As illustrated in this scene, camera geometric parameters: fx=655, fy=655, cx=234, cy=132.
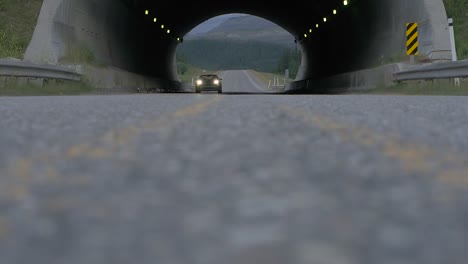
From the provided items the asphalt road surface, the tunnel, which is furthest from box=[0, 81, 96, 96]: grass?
the asphalt road surface

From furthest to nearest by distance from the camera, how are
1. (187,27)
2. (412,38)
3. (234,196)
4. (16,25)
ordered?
(187,27) < (16,25) < (412,38) < (234,196)

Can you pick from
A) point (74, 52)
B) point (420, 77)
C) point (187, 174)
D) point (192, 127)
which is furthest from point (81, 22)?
point (187, 174)

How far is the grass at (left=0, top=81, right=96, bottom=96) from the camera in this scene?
18.6 m

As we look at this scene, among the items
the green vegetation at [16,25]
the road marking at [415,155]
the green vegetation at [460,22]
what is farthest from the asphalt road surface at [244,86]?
the road marking at [415,155]

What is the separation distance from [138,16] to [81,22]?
984cm

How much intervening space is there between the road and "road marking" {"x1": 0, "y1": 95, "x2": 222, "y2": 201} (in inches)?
0.5

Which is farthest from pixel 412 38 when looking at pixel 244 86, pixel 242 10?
pixel 244 86

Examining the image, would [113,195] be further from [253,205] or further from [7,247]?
[7,247]

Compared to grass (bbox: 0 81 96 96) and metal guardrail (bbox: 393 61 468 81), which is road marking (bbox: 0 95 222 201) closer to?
metal guardrail (bbox: 393 61 468 81)

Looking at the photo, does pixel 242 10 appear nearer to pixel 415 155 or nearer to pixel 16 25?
pixel 16 25

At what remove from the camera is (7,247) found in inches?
83.7

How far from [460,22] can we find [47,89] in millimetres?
17433

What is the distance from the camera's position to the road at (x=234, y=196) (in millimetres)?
2039

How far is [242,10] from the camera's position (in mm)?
56906
